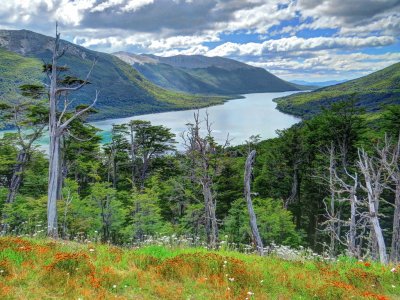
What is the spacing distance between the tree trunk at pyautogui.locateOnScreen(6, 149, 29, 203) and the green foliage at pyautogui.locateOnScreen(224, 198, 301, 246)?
62.8 feet

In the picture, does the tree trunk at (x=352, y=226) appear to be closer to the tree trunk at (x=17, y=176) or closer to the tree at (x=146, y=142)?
the tree trunk at (x=17, y=176)

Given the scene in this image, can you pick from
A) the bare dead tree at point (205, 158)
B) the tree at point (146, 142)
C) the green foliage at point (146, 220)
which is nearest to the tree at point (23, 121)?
the green foliage at point (146, 220)

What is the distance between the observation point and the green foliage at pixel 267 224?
30.4 meters

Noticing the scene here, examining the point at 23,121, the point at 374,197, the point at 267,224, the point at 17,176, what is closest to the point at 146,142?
the point at 17,176

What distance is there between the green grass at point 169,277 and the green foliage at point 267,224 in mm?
23443

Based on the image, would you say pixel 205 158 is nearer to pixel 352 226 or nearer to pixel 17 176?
pixel 352 226

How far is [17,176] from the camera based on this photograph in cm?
3334

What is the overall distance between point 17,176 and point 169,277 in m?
31.8

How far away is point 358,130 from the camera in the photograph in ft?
107

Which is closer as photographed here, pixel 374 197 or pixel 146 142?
pixel 374 197

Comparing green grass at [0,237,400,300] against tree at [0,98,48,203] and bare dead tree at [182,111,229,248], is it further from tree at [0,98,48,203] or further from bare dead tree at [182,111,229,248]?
tree at [0,98,48,203]

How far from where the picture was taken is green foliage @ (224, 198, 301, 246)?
30419 mm

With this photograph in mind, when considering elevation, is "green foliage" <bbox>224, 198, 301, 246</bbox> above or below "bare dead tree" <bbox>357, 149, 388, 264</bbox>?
below

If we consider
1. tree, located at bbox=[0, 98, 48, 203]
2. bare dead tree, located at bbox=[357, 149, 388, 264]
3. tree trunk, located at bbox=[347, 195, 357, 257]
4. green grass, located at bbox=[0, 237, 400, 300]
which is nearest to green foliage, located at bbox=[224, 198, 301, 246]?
tree trunk, located at bbox=[347, 195, 357, 257]
